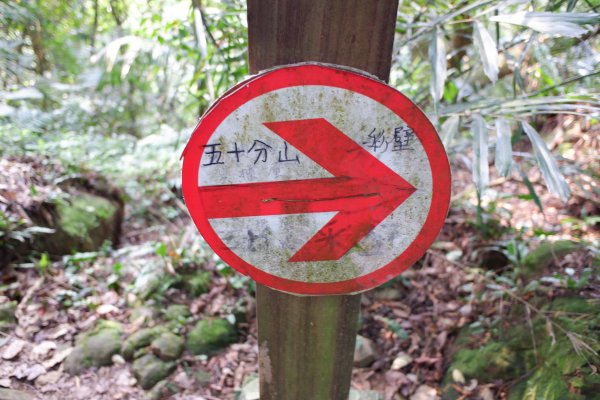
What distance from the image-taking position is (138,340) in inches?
70.4

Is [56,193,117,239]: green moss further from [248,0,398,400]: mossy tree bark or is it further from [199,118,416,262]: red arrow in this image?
[199,118,416,262]: red arrow

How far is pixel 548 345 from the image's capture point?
4.76 ft

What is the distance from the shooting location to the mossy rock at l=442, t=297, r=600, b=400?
1263 mm

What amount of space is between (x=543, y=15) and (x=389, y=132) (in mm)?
656

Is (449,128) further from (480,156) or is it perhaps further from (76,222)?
(76,222)

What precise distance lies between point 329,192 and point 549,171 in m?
0.75

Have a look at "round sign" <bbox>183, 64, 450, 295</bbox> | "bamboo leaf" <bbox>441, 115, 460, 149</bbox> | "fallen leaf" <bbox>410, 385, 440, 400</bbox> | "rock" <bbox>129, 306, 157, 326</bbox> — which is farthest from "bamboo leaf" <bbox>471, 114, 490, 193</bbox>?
"rock" <bbox>129, 306, 157, 326</bbox>

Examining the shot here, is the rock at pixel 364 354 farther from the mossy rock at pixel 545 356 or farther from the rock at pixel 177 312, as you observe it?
the rock at pixel 177 312

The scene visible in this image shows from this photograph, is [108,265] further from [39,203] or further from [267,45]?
[267,45]

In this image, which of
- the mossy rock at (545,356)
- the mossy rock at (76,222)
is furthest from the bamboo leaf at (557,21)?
the mossy rock at (76,222)

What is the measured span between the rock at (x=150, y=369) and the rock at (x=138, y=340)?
0.06m

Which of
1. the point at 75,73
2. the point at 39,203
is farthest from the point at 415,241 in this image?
the point at 75,73

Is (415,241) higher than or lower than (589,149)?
lower

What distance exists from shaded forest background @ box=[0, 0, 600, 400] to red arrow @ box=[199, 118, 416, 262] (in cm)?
51
